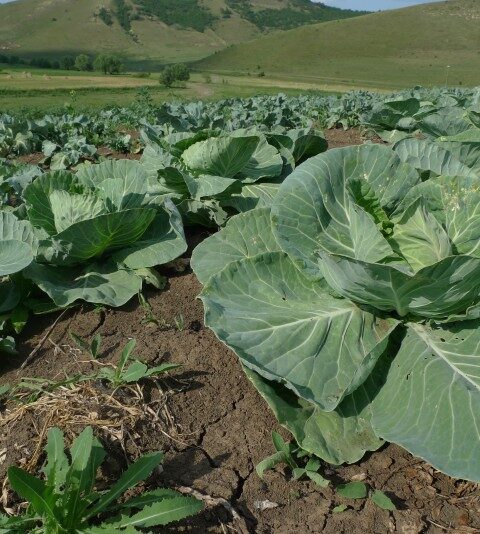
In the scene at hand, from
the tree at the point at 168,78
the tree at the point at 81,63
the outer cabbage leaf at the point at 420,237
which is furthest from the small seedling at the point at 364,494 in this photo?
the tree at the point at 81,63

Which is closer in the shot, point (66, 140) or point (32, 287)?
point (32, 287)

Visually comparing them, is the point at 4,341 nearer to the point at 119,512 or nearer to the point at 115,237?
the point at 115,237

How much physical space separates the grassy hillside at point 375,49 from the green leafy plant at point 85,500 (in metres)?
72.6

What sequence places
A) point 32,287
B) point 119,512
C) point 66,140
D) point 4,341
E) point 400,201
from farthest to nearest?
1. point 66,140
2. point 32,287
3. point 4,341
4. point 400,201
5. point 119,512

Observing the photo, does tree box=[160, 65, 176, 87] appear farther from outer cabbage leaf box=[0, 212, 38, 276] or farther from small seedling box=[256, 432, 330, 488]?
small seedling box=[256, 432, 330, 488]

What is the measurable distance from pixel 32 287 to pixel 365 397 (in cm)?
214

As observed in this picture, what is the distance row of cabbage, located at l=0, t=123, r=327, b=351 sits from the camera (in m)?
3.20

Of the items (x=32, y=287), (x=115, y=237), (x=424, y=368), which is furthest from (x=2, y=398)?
(x=424, y=368)

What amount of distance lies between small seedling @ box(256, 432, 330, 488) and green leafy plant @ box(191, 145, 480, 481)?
0.21 ft

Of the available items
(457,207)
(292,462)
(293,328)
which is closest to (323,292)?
(293,328)

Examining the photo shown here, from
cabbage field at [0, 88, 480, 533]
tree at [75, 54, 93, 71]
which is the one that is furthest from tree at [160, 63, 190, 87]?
cabbage field at [0, 88, 480, 533]

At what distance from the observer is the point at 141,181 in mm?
3631

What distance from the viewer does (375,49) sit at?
87375 millimetres

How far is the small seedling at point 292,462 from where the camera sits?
2090 mm
